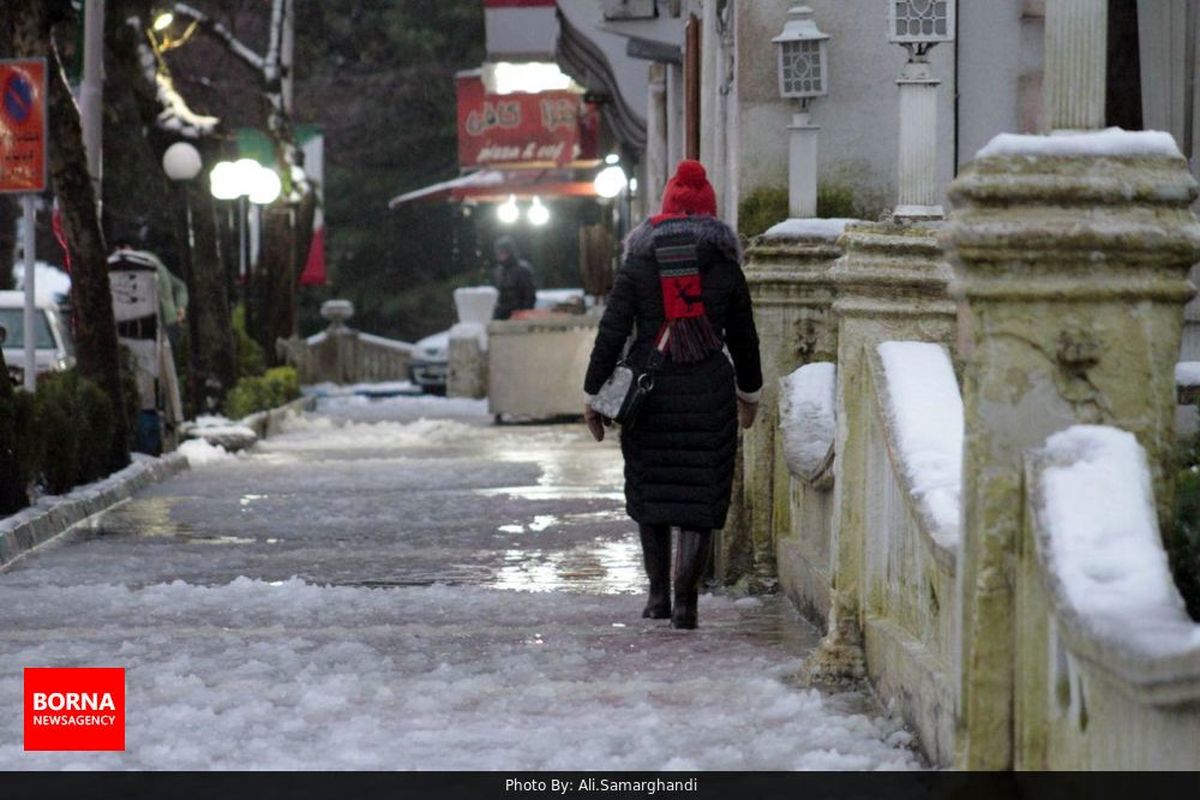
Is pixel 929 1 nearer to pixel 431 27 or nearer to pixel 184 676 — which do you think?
pixel 184 676

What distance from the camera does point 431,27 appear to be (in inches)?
2313

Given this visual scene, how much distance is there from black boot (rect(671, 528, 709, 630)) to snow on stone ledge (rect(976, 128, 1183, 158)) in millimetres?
4585

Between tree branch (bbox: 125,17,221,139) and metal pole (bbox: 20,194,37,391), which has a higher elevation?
tree branch (bbox: 125,17,221,139)

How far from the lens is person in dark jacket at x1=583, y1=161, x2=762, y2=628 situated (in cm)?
1041

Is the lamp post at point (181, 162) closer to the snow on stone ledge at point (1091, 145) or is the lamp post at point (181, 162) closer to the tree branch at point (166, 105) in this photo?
the tree branch at point (166, 105)

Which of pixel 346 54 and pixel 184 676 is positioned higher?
pixel 346 54

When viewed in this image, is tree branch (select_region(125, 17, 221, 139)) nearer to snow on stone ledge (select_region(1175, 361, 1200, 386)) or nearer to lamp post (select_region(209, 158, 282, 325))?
lamp post (select_region(209, 158, 282, 325))

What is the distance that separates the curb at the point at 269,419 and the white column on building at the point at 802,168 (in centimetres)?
1395

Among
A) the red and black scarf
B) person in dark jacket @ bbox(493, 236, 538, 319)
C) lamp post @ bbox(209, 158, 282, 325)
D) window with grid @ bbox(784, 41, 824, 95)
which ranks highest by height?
window with grid @ bbox(784, 41, 824, 95)

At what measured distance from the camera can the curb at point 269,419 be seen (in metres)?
27.1

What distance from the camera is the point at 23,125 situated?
17.9 meters

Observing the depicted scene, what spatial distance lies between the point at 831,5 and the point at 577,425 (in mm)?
16857

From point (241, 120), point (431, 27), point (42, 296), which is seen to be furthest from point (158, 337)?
point (431, 27)

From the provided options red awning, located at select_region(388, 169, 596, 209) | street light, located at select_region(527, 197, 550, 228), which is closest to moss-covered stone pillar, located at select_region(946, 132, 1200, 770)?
red awning, located at select_region(388, 169, 596, 209)
